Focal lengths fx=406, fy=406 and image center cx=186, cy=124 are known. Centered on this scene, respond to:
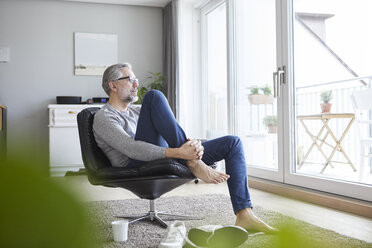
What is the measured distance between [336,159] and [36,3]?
4.68 m

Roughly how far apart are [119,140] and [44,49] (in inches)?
166

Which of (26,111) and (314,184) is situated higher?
(26,111)

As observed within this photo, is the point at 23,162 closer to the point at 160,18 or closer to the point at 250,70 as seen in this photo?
the point at 250,70

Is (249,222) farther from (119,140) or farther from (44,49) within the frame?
(44,49)

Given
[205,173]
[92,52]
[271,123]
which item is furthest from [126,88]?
[92,52]

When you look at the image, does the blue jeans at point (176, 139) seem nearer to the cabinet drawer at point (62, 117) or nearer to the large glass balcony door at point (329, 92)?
the large glass balcony door at point (329, 92)

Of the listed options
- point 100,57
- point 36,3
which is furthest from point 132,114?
point 36,3

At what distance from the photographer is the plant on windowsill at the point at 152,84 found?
5.99 m

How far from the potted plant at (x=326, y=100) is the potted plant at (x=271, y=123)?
1.65 feet

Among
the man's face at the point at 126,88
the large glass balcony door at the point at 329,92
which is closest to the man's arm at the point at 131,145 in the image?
the man's face at the point at 126,88

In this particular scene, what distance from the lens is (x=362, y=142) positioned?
119 inches

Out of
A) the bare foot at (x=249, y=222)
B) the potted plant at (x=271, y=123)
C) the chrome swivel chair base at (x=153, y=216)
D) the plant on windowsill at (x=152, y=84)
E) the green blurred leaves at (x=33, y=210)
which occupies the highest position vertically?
the plant on windowsill at (x=152, y=84)

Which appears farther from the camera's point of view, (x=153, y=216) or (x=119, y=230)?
(x=153, y=216)

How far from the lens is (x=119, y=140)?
2.22 meters
